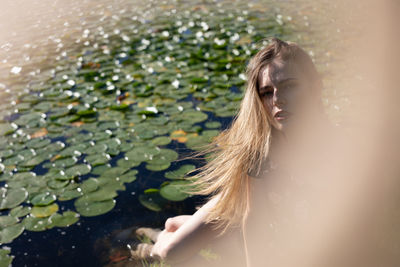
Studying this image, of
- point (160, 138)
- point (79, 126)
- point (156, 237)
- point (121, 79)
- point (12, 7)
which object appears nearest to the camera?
point (156, 237)

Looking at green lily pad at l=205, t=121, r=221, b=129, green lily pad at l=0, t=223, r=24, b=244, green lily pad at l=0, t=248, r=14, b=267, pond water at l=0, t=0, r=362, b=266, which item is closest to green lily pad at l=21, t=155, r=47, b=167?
pond water at l=0, t=0, r=362, b=266

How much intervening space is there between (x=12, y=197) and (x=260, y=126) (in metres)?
1.19

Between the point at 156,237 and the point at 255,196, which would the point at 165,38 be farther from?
the point at 255,196

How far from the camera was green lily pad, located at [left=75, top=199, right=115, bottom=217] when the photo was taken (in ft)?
5.07

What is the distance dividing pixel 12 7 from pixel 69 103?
3.04 meters

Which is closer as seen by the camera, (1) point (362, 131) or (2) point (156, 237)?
(1) point (362, 131)

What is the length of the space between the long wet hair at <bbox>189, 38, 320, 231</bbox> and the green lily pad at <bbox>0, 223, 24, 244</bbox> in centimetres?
81

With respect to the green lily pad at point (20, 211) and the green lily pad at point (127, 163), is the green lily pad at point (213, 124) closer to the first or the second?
the green lily pad at point (127, 163)

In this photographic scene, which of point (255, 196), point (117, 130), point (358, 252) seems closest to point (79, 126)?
point (117, 130)

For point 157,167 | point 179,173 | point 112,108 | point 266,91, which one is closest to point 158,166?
point 157,167

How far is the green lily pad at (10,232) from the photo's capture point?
1.42 m

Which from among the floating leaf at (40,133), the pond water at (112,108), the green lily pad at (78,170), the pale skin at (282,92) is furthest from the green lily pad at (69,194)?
the pale skin at (282,92)

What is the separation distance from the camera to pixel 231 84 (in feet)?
8.33

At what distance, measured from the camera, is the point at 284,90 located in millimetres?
930
